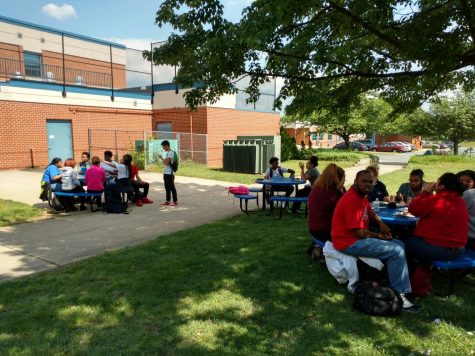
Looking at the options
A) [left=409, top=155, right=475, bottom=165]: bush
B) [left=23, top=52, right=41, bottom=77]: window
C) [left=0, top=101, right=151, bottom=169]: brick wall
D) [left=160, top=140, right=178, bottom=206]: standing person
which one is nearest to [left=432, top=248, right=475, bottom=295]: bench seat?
[left=160, top=140, right=178, bottom=206]: standing person

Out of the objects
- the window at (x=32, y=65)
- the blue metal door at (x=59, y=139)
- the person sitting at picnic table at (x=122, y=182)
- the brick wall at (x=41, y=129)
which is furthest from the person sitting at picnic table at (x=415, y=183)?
the window at (x=32, y=65)

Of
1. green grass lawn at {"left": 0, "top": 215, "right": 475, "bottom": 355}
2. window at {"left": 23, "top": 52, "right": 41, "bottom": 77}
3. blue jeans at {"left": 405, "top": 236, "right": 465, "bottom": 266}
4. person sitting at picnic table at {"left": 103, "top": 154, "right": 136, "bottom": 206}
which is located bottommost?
green grass lawn at {"left": 0, "top": 215, "right": 475, "bottom": 355}

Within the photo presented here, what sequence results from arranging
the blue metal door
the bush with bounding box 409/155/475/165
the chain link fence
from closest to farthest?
1. the chain link fence
2. the blue metal door
3. the bush with bounding box 409/155/475/165

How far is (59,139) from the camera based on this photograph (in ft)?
65.4

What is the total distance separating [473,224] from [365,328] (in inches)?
84.4

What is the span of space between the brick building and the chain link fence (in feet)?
0.25

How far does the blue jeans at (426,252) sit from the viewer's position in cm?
420

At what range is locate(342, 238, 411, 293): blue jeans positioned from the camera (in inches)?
163

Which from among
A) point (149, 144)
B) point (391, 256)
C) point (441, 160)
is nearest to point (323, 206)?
point (391, 256)

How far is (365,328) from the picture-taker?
3.61 m

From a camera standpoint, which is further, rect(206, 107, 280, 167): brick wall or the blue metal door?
rect(206, 107, 280, 167): brick wall

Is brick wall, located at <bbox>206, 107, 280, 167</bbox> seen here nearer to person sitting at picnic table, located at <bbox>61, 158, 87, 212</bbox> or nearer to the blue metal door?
the blue metal door

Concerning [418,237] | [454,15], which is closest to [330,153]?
[454,15]

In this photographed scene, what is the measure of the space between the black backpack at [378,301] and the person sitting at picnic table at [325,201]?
112 centimetres
